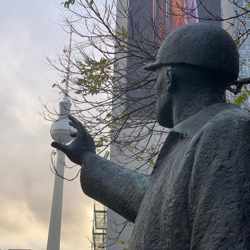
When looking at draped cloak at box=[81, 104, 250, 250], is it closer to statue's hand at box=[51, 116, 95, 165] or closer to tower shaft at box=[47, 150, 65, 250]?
statue's hand at box=[51, 116, 95, 165]

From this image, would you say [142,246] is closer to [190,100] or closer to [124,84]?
[190,100]

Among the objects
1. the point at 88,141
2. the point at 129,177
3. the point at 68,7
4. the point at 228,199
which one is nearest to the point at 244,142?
the point at 228,199

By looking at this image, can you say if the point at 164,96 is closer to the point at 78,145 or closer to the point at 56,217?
the point at 78,145

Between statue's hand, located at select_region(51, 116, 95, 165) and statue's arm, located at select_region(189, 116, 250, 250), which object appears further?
statue's hand, located at select_region(51, 116, 95, 165)

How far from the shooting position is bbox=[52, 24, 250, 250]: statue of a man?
180 cm

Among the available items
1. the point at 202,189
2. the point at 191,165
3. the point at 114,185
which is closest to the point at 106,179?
the point at 114,185

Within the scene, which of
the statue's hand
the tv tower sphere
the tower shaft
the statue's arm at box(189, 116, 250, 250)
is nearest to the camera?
the statue's arm at box(189, 116, 250, 250)

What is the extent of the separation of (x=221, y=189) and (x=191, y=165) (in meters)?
0.21

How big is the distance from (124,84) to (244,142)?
6941mm

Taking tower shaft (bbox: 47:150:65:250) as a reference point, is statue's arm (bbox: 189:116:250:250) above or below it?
below

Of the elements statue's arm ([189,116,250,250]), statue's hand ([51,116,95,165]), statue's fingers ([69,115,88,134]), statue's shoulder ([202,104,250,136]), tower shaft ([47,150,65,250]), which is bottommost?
statue's arm ([189,116,250,250])

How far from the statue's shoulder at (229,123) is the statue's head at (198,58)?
0.89 feet

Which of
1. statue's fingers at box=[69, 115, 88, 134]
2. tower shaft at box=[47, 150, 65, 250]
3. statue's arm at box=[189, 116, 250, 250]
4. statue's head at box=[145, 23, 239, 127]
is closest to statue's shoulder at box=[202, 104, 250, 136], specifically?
Result: statue's arm at box=[189, 116, 250, 250]

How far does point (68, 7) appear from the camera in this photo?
7.36 meters
